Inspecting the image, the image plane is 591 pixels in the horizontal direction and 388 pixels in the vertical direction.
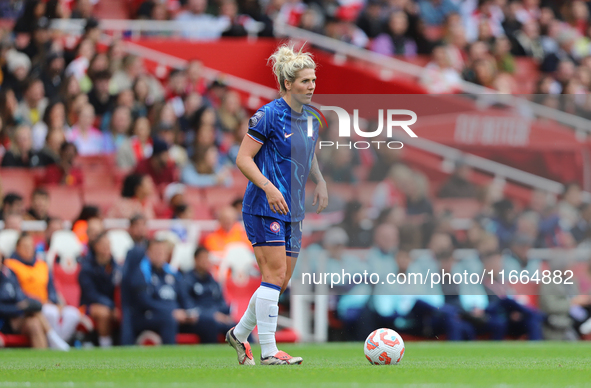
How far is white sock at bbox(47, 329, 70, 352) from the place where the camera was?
9.96m

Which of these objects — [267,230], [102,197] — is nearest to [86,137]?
[102,197]

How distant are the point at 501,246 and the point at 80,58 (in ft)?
23.0

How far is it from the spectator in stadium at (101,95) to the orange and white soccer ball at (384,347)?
8.13 meters

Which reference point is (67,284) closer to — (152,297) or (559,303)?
(152,297)

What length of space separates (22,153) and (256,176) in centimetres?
708

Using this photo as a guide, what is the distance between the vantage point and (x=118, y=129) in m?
13.0

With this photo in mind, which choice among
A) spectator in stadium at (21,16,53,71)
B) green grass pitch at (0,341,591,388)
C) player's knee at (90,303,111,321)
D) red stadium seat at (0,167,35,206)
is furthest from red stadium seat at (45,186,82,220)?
green grass pitch at (0,341,591,388)

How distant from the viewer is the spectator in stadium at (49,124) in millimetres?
12477

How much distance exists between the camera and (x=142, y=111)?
44.3 feet

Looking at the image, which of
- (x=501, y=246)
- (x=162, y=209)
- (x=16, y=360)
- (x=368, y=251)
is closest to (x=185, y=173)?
(x=162, y=209)

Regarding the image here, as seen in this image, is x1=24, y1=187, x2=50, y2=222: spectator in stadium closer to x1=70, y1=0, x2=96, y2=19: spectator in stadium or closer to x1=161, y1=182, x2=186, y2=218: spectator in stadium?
x1=161, y1=182, x2=186, y2=218: spectator in stadium

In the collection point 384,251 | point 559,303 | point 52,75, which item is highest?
point 52,75

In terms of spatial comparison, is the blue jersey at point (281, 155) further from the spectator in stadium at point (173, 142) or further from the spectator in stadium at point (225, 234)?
the spectator in stadium at point (173, 142)

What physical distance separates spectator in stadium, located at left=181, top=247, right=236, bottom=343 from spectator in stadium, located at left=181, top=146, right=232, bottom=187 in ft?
7.39
